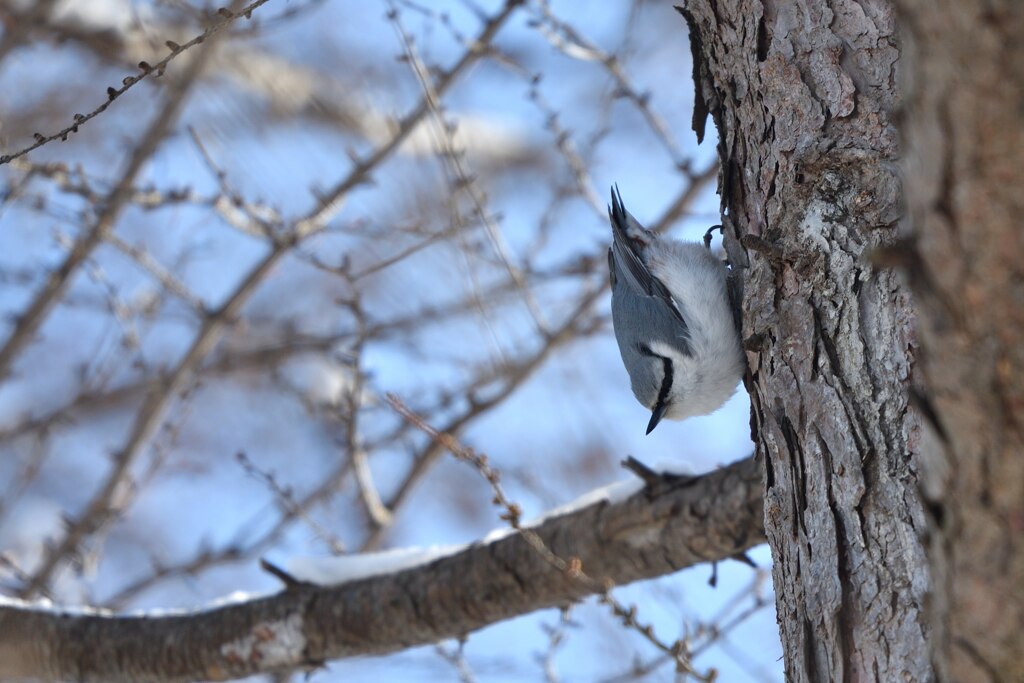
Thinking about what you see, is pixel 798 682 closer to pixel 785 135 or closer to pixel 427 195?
pixel 785 135

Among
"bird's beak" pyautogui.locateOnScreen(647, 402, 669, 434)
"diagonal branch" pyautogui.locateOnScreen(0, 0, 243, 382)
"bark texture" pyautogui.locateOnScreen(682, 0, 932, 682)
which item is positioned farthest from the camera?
"diagonal branch" pyautogui.locateOnScreen(0, 0, 243, 382)

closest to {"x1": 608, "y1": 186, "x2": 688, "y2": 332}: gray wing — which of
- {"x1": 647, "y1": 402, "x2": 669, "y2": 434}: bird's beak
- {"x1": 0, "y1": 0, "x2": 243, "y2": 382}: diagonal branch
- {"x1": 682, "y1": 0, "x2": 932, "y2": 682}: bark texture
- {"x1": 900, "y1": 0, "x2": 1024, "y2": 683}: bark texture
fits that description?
{"x1": 647, "y1": 402, "x2": 669, "y2": 434}: bird's beak

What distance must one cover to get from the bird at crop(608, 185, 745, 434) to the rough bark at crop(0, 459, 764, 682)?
0.88ft

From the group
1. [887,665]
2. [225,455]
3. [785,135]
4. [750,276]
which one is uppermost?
[225,455]

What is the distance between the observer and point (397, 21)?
2.82 metres

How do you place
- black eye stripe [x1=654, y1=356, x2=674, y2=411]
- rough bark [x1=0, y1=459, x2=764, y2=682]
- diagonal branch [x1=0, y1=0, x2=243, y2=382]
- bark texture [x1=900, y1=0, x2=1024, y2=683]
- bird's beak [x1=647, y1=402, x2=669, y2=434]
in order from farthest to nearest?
1. diagonal branch [x1=0, y1=0, x2=243, y2=382]
2. bird's beak [x1=647, y1=402, x2=669, y2=434]
3. black eye stripe [x1=654, y1=356, x2=674, y2=411]
4. rough bark [x1=0, y1=459, x2=764, y2=682]
5. bark texture [x1=900, y1=0, x2=1024, y2=683]

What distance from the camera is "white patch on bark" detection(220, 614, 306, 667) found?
8.42 ft

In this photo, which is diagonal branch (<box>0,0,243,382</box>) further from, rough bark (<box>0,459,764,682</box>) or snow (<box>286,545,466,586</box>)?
snow (<box>286,545,466,586</box>)

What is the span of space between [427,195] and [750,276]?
9.04 ft

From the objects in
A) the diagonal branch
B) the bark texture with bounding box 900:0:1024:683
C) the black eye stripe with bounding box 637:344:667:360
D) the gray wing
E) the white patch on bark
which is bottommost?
the bark texture with bounding box 900:0:1024:683

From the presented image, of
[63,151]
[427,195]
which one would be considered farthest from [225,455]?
[427,195]

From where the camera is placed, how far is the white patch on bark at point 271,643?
8.42ft

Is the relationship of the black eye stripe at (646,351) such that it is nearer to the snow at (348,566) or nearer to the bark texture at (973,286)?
the snow at (348,566)

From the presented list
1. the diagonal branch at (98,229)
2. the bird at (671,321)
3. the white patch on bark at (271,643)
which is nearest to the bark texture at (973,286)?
the bird at (671,321)
